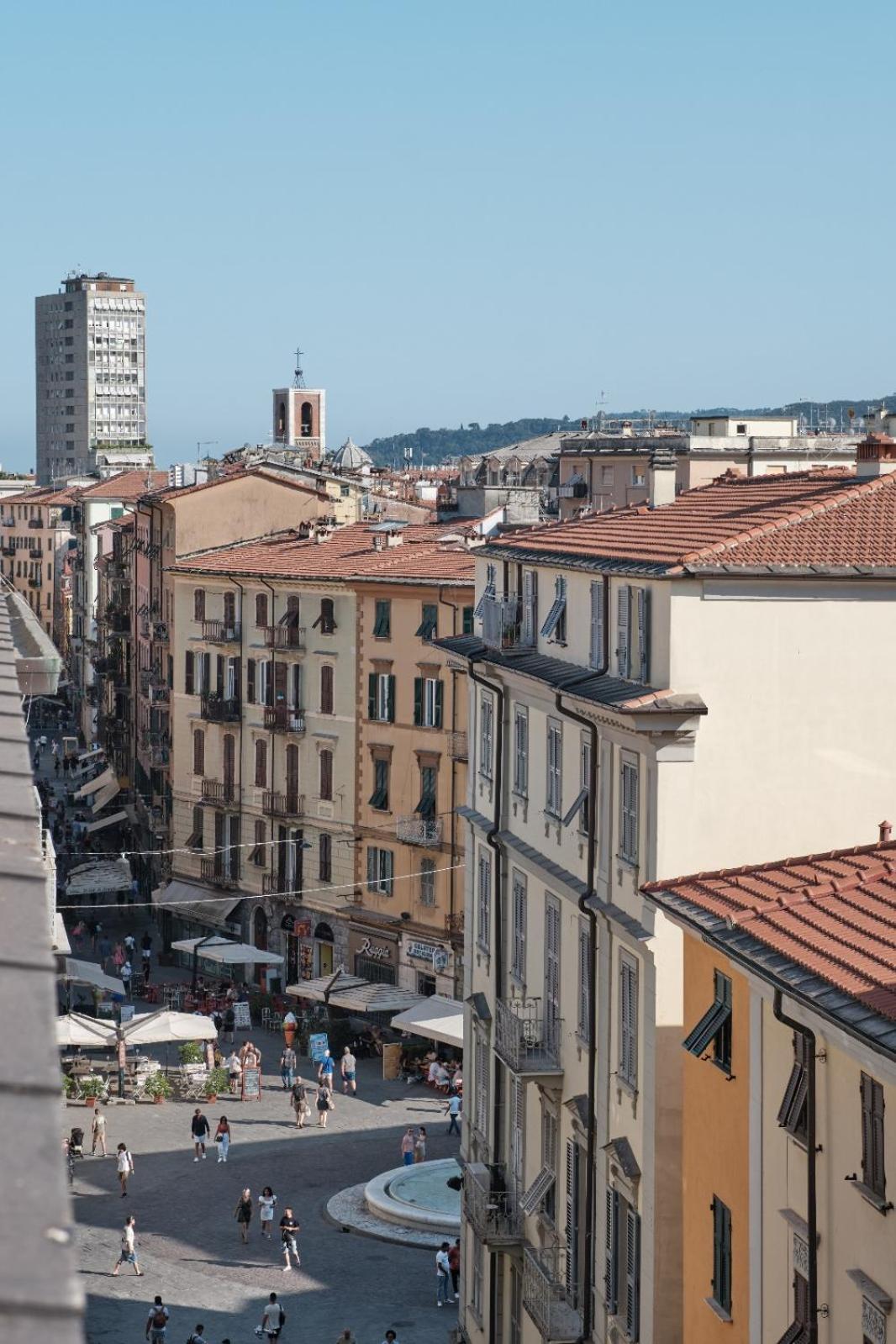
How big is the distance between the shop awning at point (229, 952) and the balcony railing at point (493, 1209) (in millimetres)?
34127

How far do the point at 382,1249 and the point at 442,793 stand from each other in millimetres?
21729

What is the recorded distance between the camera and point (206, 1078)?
5656 cm

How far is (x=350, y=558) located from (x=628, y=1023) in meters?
45.6

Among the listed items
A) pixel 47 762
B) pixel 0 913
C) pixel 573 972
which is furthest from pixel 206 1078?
pixel 47 762

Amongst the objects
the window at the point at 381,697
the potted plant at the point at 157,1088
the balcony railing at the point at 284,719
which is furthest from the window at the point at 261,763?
the potted plant at the point at 157,1088

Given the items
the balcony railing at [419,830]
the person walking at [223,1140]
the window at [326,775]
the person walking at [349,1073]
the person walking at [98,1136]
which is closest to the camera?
the person walking at [223,1140]

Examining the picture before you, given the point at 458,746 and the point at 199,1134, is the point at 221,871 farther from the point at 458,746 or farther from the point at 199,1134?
the point at 199,1134

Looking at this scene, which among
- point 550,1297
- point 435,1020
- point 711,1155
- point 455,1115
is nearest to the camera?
point 711,1155

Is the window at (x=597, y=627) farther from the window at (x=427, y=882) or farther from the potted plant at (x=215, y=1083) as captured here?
the window at (x=427, y=882)

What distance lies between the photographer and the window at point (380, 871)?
6588 cm

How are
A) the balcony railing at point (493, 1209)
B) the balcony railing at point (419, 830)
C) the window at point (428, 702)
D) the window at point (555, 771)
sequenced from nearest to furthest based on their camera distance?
the window at point (555, 771)
the balcony railing at point (493, 1209)
the balcony railing at point (419, 830)
the window at point (428, 702)

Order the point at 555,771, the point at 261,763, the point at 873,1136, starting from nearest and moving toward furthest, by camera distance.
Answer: the point at 873,1136
the point at 555,771
the point at 261,763

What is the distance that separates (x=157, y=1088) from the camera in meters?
56.2

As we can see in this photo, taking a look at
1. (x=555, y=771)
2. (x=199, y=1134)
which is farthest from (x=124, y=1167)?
(x=555, y=771)
